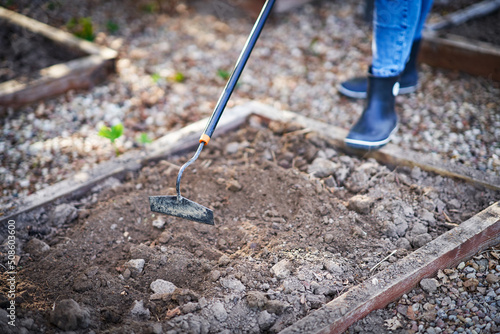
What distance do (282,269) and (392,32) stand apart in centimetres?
152

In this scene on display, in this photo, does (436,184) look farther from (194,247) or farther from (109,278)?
(109,278)

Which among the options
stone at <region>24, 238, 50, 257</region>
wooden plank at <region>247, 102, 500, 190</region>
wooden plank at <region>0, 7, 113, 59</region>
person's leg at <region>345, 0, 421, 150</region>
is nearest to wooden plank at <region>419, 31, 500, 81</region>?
person's leg at <region>345, 0, 421, 150</region>

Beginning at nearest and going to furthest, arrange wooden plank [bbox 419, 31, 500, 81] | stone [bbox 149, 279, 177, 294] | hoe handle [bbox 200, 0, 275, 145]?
stone [bbox 149, 279, 177, 294], hoe handle [bbox 200, 0, 275, 145], wooden plank [bbox 419, 31, 500, 81]

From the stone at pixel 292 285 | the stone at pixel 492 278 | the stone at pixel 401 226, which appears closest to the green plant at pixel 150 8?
the stone at pixel 401 226

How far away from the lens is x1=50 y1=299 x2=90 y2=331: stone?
1646 mm

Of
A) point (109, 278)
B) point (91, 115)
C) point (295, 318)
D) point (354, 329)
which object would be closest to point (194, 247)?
point (109, 278)

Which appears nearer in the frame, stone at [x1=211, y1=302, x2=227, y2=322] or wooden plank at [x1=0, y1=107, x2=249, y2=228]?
stone at [x1=211, y1=302, x2=227, y2=322]

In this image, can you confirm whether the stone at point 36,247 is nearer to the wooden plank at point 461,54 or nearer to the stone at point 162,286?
the stone at point 162,286

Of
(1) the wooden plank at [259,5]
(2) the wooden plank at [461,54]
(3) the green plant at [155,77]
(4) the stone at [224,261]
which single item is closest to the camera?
(4) the stone at [224,261]

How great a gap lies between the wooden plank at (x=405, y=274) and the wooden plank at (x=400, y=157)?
0.26 meters

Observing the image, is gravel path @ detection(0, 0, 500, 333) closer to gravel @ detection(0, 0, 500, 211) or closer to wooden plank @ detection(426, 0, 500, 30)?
gravel @ detection(0, 0, 500, 211)

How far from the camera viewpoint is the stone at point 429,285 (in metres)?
1.87

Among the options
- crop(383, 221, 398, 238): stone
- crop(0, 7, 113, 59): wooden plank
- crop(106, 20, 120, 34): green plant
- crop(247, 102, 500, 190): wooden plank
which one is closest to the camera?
crop(383, 221, 398, 238): stone

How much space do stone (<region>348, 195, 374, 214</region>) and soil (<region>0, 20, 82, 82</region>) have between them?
113 inches
